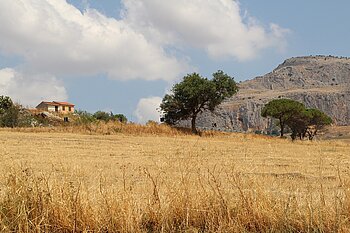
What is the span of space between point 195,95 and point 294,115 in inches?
1147

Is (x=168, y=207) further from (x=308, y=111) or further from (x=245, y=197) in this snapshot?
(x=308, y=111)

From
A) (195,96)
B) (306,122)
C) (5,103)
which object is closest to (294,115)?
(306,122)

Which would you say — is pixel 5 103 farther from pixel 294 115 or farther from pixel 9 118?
pixel 294 115

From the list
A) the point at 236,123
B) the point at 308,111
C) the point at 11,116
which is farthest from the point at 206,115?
the point at 11,116

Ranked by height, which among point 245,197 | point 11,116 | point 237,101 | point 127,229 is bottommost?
point 127,229

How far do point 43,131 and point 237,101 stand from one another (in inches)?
6213

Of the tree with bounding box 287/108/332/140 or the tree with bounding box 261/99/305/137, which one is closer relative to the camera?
the tree with bounding box 261/99/305/137

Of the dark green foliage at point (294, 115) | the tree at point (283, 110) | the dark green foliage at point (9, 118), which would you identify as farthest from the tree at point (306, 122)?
the dark green foliage at point (9, 118)

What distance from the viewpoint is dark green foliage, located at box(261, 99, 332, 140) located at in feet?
249

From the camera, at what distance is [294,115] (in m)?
77.6

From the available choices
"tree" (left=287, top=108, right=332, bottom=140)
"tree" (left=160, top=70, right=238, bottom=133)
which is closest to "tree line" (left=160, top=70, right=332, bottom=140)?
"tree" (left=160, top=70, right=238, bottom=133)

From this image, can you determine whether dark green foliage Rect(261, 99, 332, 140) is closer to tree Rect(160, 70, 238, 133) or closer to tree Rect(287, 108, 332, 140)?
tree Rect(287, 108, 332, 140)

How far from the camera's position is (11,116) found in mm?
51281

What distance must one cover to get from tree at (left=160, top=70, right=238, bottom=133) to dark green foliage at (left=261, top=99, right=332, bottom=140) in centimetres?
1914
